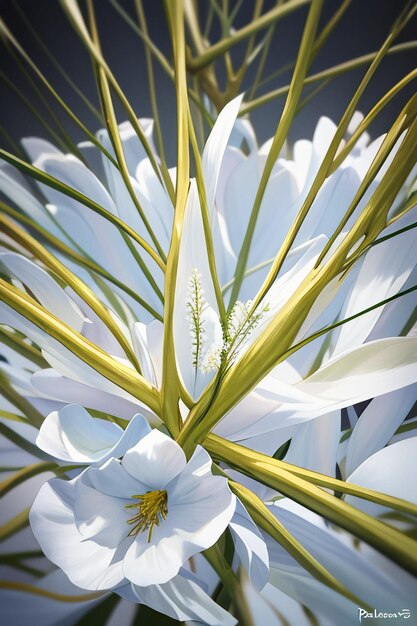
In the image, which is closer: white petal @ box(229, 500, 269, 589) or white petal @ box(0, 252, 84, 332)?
white petal @ box(229, 500, 269, 589)

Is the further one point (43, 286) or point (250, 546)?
point (43, 286)

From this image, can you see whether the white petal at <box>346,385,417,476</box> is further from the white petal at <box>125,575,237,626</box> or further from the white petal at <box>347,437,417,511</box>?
the white petal at <box>125,575,237,626</box>

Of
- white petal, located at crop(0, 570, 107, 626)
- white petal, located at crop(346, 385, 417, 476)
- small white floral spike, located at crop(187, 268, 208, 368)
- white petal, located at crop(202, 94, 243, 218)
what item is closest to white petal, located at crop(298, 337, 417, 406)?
white petal, located at crop(346, 385, 417, 476)

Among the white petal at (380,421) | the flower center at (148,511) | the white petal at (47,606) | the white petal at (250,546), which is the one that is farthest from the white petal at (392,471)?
the white petal at (47,606)

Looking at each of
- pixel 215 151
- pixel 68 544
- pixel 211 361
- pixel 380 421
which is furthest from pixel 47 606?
pixel 215 151

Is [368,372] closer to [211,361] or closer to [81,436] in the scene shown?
[211,361]

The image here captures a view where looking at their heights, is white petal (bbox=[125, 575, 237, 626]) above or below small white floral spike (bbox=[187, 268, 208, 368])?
below

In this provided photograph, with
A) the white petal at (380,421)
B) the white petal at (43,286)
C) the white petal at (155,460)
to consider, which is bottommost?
the white petal at (155,460)

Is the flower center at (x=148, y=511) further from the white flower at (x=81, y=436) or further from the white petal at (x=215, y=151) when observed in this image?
the white petal at (x=215, y=151)

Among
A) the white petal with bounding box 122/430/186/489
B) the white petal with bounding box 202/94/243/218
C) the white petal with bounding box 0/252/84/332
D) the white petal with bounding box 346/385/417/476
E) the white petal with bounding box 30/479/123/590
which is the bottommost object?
the white petal with bounding box 30/479/123/590
